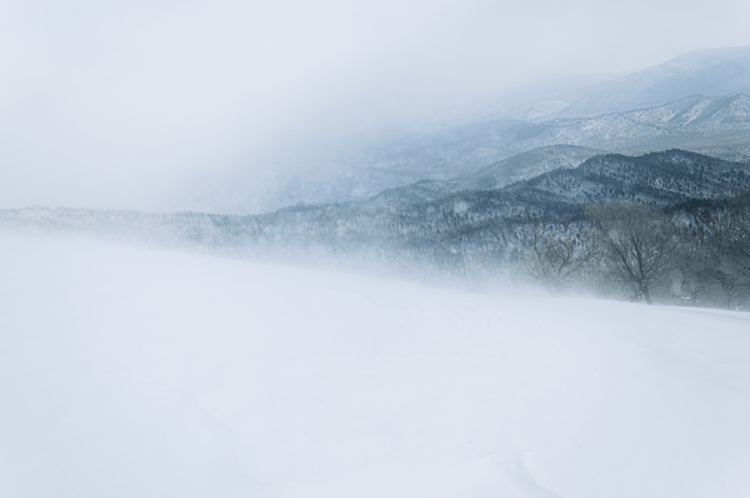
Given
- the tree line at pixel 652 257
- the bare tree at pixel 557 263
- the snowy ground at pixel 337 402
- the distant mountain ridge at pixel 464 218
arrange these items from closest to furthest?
the snowy ground at pixel 337 402, the tree line at pixel 652 257, the bare tree at pixel 557 263, the distant mountain ridge at pixel 464 218

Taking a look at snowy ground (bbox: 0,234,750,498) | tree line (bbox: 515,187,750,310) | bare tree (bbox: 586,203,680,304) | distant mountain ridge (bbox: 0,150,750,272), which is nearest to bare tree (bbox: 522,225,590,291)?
tree line (bbox: 515,187,750,310)

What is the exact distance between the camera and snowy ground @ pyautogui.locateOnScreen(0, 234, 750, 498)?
12.6 ft

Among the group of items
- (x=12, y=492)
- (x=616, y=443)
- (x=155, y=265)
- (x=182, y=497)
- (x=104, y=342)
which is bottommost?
(x=616, y=443)

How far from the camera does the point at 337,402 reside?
207 inches

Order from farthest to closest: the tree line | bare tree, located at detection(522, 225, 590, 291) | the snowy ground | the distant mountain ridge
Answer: the distant mountain ridge → bare tree, located at detection(522, 225, 590, 291) → the tree line → the snowy ground

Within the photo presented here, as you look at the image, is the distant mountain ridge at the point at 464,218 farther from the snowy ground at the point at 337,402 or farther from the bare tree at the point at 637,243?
the snowy ground at the point at 337,402

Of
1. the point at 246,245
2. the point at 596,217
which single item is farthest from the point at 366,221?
the point at 596,217

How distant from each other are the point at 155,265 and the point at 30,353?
723cm

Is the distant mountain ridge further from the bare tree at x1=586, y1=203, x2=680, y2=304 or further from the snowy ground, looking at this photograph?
the snowy ground

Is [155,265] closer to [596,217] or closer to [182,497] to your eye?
[182,497]

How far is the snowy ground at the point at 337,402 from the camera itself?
12.6 ft

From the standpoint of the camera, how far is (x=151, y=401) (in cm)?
466

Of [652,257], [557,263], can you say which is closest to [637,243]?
[652,257]

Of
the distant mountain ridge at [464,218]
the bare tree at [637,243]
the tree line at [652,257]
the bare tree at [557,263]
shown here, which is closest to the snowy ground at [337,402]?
the bare tree at [637,243]
